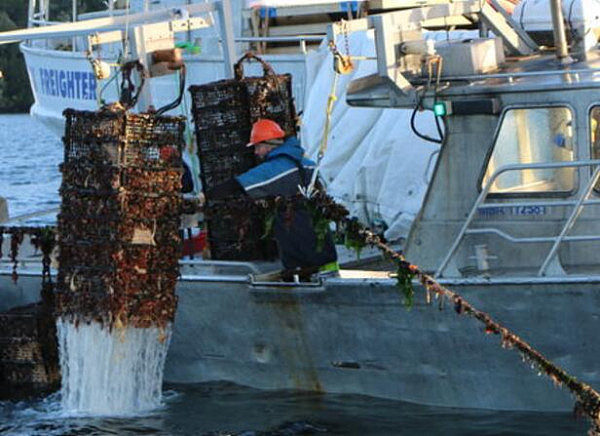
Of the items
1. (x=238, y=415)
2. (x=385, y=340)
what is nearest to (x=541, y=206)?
(x=385, y=340)

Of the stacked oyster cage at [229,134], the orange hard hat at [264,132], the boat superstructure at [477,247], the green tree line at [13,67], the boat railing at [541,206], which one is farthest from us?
the green tree line at [13,67]

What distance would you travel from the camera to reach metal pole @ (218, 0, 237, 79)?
15.7 metres

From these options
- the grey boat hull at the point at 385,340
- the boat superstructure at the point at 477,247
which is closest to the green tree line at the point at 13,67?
the grey boat hull at the point at 385,340

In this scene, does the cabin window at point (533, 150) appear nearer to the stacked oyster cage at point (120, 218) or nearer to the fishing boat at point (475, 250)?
the fishing boat at point (475, 250)

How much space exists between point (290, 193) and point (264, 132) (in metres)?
0.65

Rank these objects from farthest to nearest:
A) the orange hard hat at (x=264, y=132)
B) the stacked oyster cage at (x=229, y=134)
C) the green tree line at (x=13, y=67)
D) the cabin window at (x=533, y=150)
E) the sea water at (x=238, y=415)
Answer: the green tree line at (x=13, y=67), the stacked oyster cage at (x=229, y=134), the orange hard hat at (x=264, y=132), the sea water at (x=238, y=415), the cabin window at (x=533, y=150)

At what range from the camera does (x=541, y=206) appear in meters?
13.3

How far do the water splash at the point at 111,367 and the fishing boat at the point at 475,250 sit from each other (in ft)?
2.52

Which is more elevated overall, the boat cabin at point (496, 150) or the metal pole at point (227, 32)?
the metal pole at point (227, 32)

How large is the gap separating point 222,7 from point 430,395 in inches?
168

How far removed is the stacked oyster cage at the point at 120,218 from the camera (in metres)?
14.0

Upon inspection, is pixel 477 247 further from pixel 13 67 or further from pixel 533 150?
pixel 13 67

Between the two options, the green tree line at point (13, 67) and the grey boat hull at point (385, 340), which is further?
the green tree line at point (13, 67)

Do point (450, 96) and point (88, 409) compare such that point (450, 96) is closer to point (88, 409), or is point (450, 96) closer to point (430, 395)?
point (430, 395)
